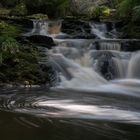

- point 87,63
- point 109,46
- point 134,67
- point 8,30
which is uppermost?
point 8,30

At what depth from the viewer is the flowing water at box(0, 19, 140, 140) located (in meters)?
6.77

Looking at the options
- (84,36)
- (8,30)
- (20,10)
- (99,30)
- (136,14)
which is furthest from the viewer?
(20,10)

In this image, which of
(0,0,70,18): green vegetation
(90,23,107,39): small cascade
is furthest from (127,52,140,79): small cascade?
(0,0,70,18): green vegetation

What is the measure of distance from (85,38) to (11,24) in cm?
286

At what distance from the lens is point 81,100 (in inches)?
375

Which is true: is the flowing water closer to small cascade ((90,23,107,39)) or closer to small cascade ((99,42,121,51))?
small cascade ((99,42,121,51))

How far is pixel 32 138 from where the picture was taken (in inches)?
246

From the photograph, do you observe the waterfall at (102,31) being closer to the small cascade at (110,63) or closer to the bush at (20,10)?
the small cascade at (110,63)

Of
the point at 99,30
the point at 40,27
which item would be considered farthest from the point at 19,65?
the point at 99,30

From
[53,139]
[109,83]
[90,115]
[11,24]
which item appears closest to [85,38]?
[11,24]

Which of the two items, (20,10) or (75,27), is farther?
(20,10)

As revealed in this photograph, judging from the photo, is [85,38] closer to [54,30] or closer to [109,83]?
[54,30]

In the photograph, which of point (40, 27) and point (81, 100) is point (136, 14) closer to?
point (40, 27)

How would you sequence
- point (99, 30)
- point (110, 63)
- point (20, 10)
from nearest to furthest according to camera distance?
point (110, 63) → point (99, 30) → point (20, 10)
